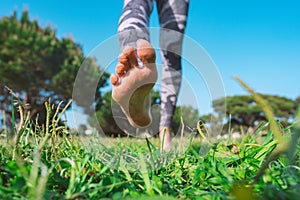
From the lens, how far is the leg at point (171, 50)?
145 cm

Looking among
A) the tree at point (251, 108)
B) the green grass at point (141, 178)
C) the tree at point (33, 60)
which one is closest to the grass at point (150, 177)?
the green grass at point (141, 178)

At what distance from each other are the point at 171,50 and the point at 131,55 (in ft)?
2.05

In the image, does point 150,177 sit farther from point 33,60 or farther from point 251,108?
point 251,108

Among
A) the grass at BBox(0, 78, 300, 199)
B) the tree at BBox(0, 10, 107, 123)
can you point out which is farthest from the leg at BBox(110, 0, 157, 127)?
the tree at BBox(0, 10, 107, 123)

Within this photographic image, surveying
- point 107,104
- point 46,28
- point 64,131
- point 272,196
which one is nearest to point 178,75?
point 64,131

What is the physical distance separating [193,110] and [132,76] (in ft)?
1.31

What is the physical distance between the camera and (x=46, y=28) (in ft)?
28.1

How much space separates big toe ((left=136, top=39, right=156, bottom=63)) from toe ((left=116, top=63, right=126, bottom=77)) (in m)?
0.06

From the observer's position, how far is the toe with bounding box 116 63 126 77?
0.88 m

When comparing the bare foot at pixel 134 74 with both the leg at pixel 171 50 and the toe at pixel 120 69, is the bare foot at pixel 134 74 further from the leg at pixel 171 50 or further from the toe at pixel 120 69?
the leg at pixel 171 50

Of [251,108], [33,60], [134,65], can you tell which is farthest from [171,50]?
[251,108]

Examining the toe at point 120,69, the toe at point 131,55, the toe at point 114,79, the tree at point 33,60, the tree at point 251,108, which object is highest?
the tree at point 33,60

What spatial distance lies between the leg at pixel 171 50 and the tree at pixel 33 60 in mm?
6210

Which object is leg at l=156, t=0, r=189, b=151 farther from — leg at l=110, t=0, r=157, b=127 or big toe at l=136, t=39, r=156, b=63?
big toe at l=136, t=39, r=156, b=63
